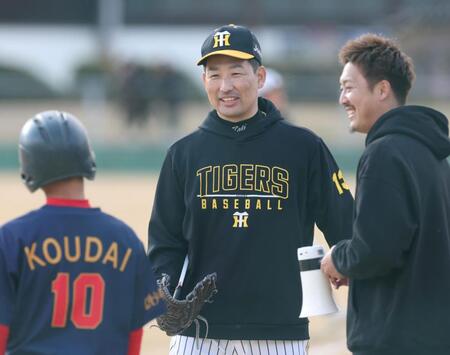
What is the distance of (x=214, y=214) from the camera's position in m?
5.36

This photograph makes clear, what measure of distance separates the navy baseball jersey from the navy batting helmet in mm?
119

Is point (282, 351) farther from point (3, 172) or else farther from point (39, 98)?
point (39, 98)

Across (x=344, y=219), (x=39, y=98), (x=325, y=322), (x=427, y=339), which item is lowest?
(x=325, y=322)

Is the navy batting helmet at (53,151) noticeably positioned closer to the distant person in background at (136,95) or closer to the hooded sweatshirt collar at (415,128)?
the hooded sweatshirt collar at (415,128)

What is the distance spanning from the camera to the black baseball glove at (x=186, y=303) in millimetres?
5242

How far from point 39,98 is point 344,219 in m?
33.9

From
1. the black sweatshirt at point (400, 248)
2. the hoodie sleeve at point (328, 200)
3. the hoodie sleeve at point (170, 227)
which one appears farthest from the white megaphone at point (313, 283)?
the hoodie sleeve at point (170, 227)

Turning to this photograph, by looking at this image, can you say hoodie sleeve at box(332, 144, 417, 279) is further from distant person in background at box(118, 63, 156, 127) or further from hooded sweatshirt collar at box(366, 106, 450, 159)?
distant person in background at box(118, 63, 156, 127)

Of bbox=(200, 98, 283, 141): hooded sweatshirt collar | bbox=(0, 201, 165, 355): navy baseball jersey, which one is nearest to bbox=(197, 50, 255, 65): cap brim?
bbox=(200, 98, 283, 141): hooded sweatshirt collar

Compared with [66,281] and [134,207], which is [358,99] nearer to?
[66,281]

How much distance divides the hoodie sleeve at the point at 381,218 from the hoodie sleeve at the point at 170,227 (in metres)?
1.04

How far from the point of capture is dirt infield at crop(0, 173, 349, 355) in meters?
9.10

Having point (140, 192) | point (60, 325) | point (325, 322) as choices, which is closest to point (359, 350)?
point (60, 325)

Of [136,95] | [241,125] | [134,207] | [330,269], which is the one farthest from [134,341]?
[136,95]
